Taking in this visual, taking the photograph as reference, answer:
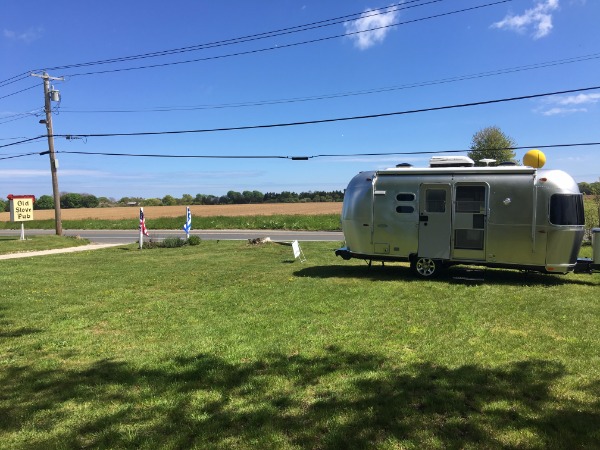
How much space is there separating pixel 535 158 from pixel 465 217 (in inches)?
121

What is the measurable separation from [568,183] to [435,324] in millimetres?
5363

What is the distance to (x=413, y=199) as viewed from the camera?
10.2 metres

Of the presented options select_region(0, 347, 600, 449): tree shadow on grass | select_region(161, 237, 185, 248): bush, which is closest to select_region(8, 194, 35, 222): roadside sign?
select_region(161, 237, 185, 248): bush

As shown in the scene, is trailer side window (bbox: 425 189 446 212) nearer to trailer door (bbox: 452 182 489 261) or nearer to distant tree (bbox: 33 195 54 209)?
trailer door (bbox: 452 182 489 261)

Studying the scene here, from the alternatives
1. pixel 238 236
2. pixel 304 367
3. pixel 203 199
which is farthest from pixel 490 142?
pixel 203 199

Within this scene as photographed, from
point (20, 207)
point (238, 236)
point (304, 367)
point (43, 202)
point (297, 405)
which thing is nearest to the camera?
point (297, 405)

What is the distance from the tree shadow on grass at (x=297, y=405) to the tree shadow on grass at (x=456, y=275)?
548 cm

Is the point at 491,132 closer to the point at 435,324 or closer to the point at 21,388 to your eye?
the point at 435,324

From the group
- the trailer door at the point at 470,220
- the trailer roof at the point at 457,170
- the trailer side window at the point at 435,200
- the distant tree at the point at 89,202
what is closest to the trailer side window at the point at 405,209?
the trailer side window at the point at 435,200

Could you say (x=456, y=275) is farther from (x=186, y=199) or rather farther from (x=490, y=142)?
(x=186, y=199)

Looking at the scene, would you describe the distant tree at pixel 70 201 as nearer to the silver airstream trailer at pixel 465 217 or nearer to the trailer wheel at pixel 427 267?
the silver airstream trailer at pixel 465 217

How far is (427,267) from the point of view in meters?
10.3

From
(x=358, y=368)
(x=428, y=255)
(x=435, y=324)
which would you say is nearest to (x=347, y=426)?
(x=358, y=368)

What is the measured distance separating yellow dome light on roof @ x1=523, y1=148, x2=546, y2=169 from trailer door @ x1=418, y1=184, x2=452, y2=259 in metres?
2.93
